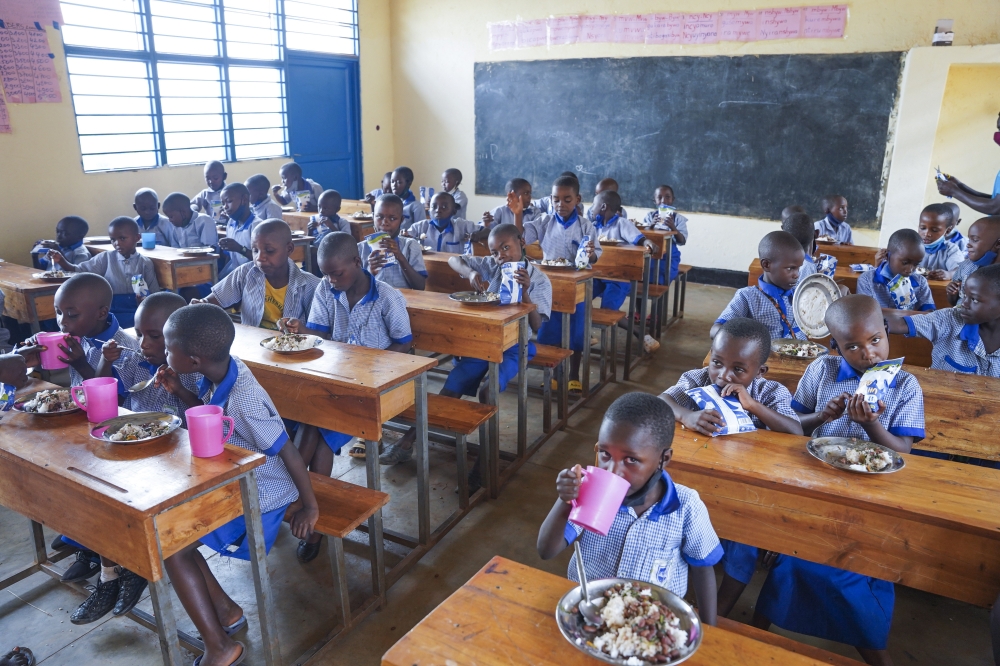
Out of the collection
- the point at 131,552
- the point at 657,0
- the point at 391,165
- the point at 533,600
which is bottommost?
the point at 131,552

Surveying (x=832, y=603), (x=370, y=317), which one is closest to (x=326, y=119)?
(x=370, y=317)

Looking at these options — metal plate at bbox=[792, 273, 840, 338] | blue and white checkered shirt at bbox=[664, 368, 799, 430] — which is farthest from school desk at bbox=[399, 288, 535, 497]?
metal plate at bbox=[792, 273, 840, 338]

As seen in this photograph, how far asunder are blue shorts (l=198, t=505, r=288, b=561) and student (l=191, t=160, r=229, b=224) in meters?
4.94

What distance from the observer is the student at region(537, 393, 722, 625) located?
1.43 meters

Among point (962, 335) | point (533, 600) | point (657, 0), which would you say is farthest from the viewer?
point (657, 0)

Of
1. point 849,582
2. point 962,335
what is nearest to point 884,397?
point 849,582

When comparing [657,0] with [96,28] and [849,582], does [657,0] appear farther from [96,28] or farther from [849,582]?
[849,582]

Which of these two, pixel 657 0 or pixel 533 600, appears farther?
pixel 657 0

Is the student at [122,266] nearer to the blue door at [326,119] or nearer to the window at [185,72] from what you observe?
the window at [185,72]

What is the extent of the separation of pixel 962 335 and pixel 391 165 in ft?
28.3

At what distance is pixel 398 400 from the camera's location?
2438 mm

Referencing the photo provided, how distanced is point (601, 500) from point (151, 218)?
5346 millimetres

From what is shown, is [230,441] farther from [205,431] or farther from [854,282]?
[854,282]

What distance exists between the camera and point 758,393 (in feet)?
6.88
